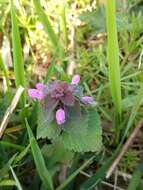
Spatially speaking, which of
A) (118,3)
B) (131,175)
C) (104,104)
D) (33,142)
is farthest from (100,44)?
(33,142)

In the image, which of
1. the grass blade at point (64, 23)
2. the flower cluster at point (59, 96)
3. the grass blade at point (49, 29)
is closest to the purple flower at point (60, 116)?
the flower cluster at point (59, 96)

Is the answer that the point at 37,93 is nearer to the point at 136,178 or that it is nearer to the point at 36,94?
the point at 36,94

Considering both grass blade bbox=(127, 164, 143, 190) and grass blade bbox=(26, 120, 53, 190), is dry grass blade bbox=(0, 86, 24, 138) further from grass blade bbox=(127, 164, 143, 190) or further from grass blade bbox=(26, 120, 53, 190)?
grass blade bbox=(127, 164, 143, 190)

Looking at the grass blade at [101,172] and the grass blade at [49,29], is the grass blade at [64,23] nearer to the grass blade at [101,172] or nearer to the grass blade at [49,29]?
the grass blade at [49,29]

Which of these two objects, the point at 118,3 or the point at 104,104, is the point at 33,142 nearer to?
the point at 104,104

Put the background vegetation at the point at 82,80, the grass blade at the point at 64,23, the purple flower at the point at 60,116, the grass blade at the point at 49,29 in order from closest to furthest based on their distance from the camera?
1. the purple flower at the point at 60,116
2. the background vegetation at the point at 82,80
3. the grass blade at the point at 49,29
4. the grass blade at the point at 64,23

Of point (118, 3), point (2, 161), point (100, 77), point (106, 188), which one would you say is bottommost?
point (106, 188)

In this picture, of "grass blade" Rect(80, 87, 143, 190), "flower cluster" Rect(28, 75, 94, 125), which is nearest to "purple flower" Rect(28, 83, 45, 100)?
"flower cluster" Rect(28, 75, 94, 125)
